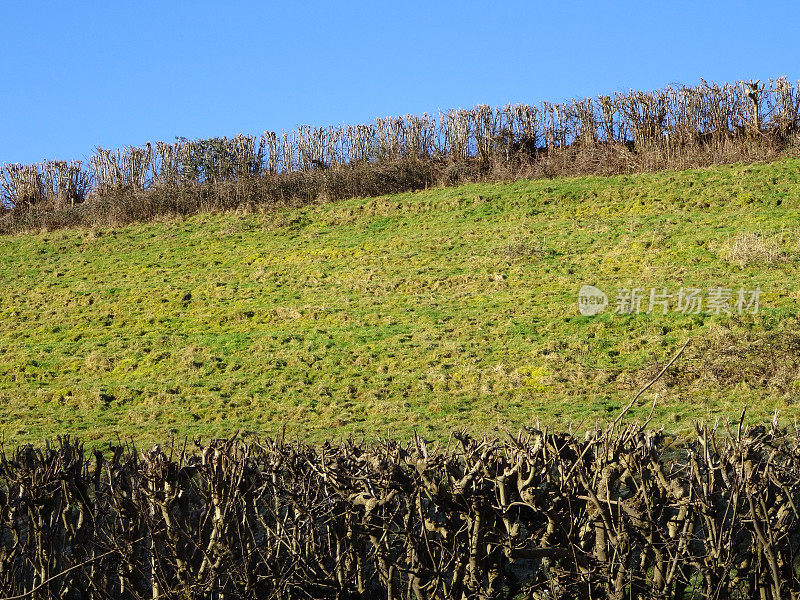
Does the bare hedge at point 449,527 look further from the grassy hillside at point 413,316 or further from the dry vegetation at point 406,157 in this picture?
the dry vegetation at point 406,157

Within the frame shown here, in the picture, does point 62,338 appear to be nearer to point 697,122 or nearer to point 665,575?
point 665,575

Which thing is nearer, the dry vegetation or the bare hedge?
the bare hedge

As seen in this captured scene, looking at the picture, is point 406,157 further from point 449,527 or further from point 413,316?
point 449,527

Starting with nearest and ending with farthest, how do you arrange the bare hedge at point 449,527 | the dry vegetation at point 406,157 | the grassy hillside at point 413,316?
the bare hedge at point 449,527, the grassy hillside at point 413,316, the dry vegetation at point 406,157

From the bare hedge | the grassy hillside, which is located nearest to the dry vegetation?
the grassy hillside

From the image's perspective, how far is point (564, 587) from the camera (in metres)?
5.04

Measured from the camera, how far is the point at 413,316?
18.9 m

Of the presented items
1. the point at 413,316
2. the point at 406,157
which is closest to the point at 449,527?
the point at 413,316

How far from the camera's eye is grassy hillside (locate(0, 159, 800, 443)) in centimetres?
1380

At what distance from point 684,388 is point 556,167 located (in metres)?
20.1

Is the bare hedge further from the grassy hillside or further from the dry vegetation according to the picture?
the dry vegetation

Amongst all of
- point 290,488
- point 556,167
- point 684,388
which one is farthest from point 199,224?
point 290,488

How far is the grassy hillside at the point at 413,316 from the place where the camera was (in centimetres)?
1380

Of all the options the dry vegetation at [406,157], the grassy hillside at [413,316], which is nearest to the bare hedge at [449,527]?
the grassy hillside at [413,316]
